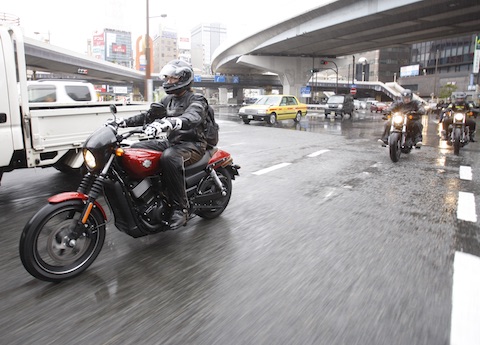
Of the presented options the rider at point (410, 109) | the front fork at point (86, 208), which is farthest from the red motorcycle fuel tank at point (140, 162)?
the rider at point (410, 109)

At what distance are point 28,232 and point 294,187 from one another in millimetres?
4646

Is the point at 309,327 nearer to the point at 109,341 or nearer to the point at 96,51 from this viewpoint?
the point at 109,341

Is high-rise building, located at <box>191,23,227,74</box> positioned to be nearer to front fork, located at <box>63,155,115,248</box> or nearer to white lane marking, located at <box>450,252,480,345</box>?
front fork, located at <box>63,155,115,248</box>

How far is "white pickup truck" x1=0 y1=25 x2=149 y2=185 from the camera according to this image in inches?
196

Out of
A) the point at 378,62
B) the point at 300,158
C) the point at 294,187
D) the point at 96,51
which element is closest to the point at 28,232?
the point at 294,187

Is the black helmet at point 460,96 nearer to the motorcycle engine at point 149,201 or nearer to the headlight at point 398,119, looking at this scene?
the headlight at point 398,119

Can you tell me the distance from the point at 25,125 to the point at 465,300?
5474 millimetres

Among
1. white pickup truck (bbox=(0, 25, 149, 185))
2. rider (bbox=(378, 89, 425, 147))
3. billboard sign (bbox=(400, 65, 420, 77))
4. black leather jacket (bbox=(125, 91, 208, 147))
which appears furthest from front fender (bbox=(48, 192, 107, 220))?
billboard sign (bbox=(400, 65, 420, 77))

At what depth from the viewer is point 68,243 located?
10.6 feet

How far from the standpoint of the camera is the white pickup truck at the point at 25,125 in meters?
4.98

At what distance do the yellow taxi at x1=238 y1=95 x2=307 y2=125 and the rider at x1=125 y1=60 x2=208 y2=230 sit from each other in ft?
62.7

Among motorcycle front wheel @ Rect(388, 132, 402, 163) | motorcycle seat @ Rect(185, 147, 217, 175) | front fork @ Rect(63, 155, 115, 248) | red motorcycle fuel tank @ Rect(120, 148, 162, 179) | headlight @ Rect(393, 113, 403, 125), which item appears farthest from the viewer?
headlight @ Rect(393, 113, 403, 125)

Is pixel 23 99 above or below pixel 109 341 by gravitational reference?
above

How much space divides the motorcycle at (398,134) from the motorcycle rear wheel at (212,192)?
5708 millimetres
